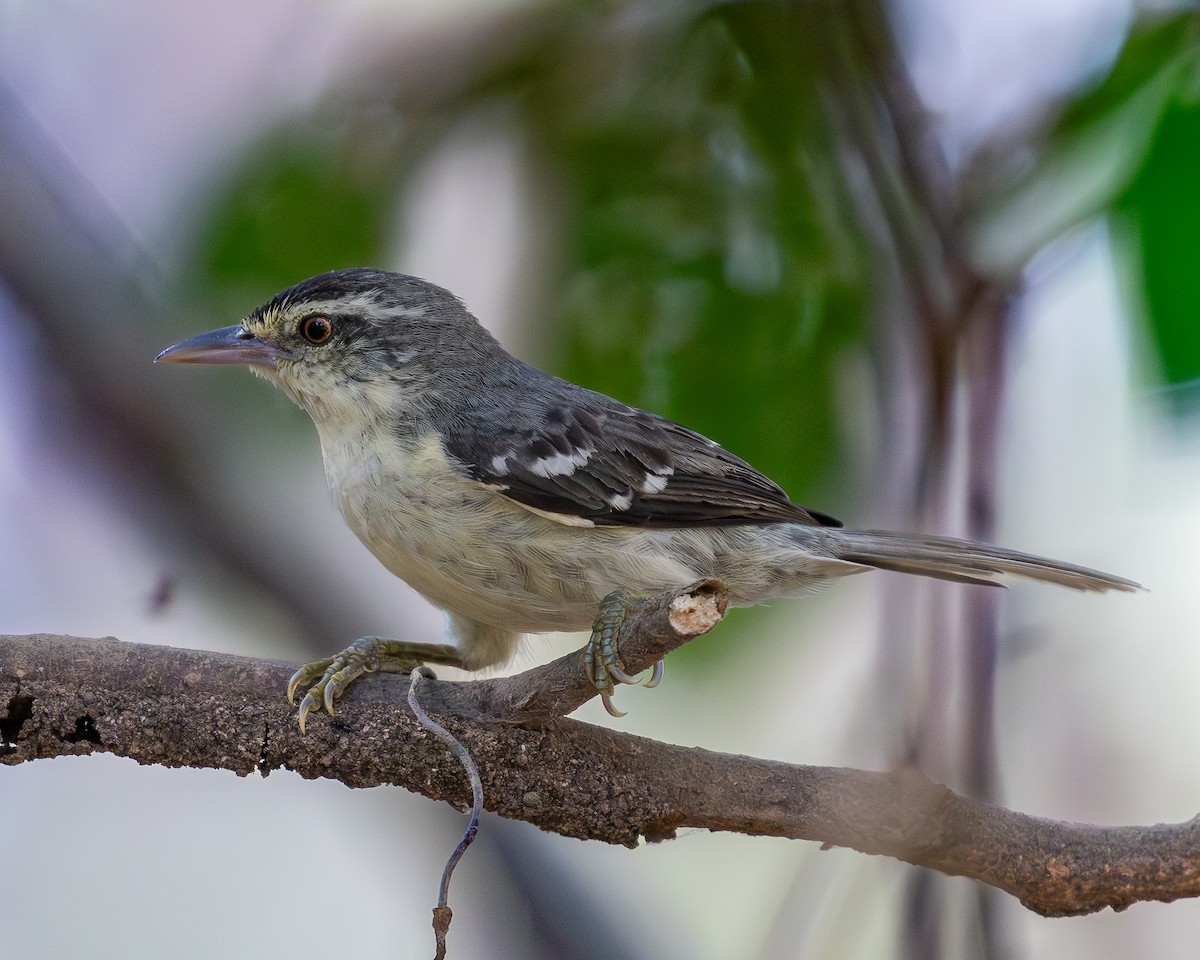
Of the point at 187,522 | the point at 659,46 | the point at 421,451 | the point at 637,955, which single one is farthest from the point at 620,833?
the point at 659,46

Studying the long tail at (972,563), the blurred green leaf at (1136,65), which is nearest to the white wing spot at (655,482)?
the long tail at (972,563)

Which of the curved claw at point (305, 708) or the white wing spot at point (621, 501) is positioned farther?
the white wing spot at point (621, 501)

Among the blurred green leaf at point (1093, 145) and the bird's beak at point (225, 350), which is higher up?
the blurred green leaf at point (1093, 145)

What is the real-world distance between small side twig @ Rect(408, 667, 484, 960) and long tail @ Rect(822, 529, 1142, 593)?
3.89 feet

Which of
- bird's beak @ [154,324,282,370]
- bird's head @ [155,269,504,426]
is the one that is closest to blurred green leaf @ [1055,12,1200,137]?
bird's head @ [155,269,504,426]

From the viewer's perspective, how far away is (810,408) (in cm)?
292

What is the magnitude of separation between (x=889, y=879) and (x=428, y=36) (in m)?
2.65

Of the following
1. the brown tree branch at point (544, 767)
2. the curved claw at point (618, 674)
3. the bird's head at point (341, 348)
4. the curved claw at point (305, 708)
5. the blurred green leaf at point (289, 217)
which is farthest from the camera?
the blurred green leaf at point (289, 217)

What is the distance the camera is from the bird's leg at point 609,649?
205 centimetres

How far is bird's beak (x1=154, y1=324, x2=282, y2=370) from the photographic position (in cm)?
294

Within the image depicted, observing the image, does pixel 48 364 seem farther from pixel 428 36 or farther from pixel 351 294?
pixel 428 36

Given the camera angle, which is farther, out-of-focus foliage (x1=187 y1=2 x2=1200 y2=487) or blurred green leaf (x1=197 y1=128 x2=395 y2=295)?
blurred green leaf (x1=197 y1=128 x2=395 y2=295)

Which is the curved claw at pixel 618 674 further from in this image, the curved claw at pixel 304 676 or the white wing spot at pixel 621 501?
the curved claw at pixel 304 676

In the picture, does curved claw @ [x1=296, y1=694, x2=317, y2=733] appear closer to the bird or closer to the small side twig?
the bird
